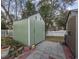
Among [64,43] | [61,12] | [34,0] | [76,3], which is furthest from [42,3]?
[64,43]

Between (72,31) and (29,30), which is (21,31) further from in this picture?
→ (72,31)

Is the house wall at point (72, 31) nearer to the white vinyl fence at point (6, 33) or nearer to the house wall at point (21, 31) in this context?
the house wall at point (21, 31)

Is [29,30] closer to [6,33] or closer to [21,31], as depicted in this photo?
[21,31]

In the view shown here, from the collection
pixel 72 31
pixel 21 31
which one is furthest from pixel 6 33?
pixel 72 31

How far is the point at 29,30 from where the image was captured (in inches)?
84.1

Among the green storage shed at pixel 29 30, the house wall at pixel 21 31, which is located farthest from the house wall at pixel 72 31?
the house wall at pixel 21 31

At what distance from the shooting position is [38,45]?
6.99 feet

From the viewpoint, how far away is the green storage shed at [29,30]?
6.99 feet

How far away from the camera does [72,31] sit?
2088mm

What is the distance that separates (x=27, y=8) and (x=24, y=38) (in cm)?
41

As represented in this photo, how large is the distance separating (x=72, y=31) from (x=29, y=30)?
579 millimetres

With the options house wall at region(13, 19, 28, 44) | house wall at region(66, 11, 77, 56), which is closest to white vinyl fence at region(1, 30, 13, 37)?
house wall at region(13, 19, 28, 44)

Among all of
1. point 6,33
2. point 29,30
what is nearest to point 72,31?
point 29,30

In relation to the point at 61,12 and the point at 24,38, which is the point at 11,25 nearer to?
the point at 24,38
